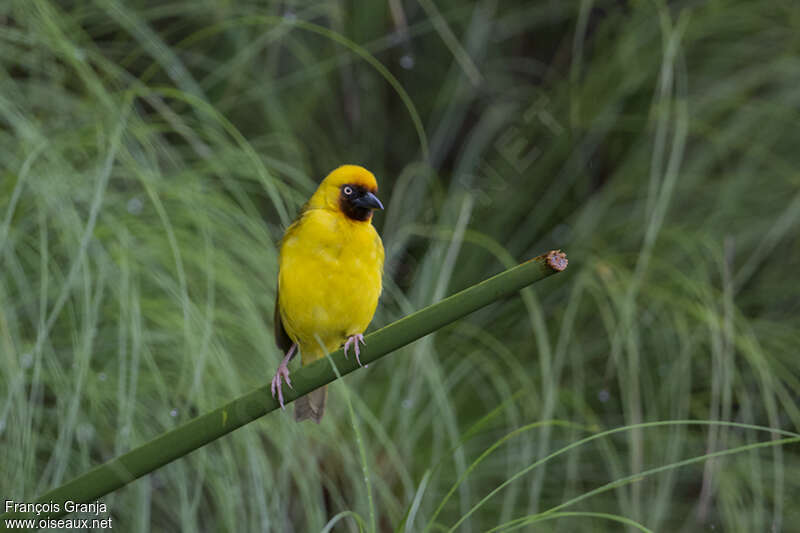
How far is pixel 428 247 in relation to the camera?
2.63 meters

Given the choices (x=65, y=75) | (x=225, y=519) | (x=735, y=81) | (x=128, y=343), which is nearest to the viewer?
(x=225, y=519)

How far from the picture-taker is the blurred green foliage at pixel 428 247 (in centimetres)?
192

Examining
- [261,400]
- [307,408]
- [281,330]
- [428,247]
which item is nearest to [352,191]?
[281,330]

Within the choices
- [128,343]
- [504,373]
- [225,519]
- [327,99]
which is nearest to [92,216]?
[128,343]

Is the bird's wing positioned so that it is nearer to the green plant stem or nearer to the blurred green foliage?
the blurred green foliage

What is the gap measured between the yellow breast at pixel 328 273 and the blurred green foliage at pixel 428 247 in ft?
0.48

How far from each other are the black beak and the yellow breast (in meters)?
0.04

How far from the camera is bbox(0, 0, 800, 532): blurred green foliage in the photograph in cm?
192

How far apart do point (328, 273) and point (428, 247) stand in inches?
39.9

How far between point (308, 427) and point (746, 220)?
1.35 m

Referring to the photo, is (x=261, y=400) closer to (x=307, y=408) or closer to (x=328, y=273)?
(x=328, y=273)

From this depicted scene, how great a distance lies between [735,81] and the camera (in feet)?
8.95

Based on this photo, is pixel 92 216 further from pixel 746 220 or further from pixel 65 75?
pixel 746 220

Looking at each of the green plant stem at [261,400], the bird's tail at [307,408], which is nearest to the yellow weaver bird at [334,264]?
the bird's tail at [307,408]
